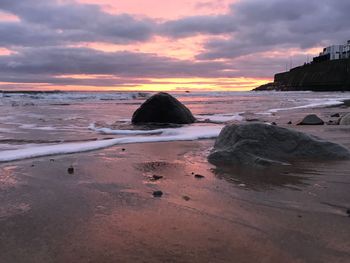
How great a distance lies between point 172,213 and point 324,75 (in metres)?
97.7

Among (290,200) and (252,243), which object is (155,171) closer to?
(290,200)

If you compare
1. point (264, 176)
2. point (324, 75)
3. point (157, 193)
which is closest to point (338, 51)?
point (324, 75)

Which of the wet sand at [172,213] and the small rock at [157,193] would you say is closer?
the wet sand at [172,213]

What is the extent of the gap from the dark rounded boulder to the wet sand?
21.8 feet

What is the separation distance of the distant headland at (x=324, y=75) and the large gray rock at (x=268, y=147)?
267ft

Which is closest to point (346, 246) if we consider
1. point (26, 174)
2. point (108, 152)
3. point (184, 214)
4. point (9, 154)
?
point (184, 214)

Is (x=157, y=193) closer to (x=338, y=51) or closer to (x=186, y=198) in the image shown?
(x=186, y=198)

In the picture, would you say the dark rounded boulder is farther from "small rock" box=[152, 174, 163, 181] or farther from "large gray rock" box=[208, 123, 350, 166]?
"small rock" box=[152, 174, 163, 181]

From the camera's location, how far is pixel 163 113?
12.3 meters

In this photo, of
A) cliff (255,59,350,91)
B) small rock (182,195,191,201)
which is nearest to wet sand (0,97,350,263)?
small rock (182,195,191,201)

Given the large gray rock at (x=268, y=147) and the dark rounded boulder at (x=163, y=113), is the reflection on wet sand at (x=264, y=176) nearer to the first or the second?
the large gray rock at (x=268, y=147)

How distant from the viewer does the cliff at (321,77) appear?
282 feet

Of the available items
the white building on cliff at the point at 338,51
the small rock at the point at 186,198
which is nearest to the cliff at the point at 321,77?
the white building on cliff at the point at 338,51

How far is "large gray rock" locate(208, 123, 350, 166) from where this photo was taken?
18.1ft
